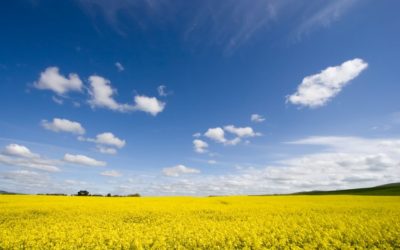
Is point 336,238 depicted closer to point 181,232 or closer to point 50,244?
point 181,232

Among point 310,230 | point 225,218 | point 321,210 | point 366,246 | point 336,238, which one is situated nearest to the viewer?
point 366,246

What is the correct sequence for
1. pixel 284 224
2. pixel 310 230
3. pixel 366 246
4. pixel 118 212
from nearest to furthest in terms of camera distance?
pixel 366 246 < pixel 310 230 < pixel 284 224 < pixel 118 212

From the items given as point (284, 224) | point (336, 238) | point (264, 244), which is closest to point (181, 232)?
point (264, 244)

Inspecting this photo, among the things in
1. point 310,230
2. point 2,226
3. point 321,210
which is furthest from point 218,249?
point 321,210

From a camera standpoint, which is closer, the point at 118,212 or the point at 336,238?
the point at 336,238

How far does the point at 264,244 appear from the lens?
1427 cm

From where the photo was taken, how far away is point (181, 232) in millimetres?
16297

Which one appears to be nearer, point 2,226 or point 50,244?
point 50,244

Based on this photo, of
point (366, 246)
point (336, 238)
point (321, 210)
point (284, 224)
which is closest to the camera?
point (366, 246)

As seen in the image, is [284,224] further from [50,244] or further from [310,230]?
[50,244]

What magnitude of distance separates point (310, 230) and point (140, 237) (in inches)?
366

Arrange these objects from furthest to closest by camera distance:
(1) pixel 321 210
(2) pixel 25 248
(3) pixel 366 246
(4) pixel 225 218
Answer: (1) pixel 321 210
(4) pixel 225 218
(3) pixel 366 246
(2) pixel 25 248

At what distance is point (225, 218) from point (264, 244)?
30.7 ft

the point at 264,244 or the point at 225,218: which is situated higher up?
the point at 225,218
